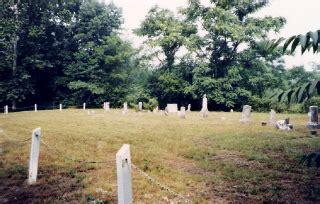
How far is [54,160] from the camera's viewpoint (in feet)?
31.0

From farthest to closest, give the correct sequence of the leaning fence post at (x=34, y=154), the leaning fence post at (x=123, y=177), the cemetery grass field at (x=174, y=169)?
the leaning fence post at (x=34, y=154), the cemetery grass field at (x=174, y=169), the leaning fence post at (x=123, y=177)

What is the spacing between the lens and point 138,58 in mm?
44906

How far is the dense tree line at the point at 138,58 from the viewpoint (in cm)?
3872

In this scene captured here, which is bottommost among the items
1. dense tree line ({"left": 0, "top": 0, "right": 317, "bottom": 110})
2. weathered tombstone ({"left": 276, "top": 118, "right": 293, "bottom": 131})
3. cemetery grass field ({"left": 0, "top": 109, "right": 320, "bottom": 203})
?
cemetery grass field ({"left": 0, "top": 109, "right": 320, "bottom": 203})

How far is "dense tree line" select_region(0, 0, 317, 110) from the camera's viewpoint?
3872 cm

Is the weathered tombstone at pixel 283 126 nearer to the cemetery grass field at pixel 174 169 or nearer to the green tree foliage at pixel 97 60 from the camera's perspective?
the cemetery grass field at pixel 174 169

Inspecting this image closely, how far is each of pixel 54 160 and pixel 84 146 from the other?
83.1 inches

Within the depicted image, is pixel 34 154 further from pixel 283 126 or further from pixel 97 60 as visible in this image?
pixel 97 60

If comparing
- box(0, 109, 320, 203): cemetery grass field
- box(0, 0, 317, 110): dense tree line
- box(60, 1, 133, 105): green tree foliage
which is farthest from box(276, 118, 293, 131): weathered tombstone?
box(60, 1, 133, 105): green tree foliage

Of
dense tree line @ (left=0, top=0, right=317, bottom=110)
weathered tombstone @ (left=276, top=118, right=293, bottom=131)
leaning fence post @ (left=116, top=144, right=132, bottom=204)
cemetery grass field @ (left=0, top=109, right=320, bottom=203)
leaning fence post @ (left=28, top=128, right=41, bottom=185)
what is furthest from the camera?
dense tree line @ (left=0, top=0, right=317, bottom=110)

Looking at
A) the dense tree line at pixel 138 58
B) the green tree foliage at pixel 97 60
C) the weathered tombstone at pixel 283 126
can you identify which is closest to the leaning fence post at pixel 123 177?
the weathered tombstone at pixel 283 126

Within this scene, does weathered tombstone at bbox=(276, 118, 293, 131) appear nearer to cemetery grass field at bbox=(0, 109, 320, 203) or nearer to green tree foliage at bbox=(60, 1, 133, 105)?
cemetery grass field at bbox=(0, 109, 320, 203)

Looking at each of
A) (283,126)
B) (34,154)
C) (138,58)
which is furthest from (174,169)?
(138,58)

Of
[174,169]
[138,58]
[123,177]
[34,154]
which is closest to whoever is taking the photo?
[123,177]
